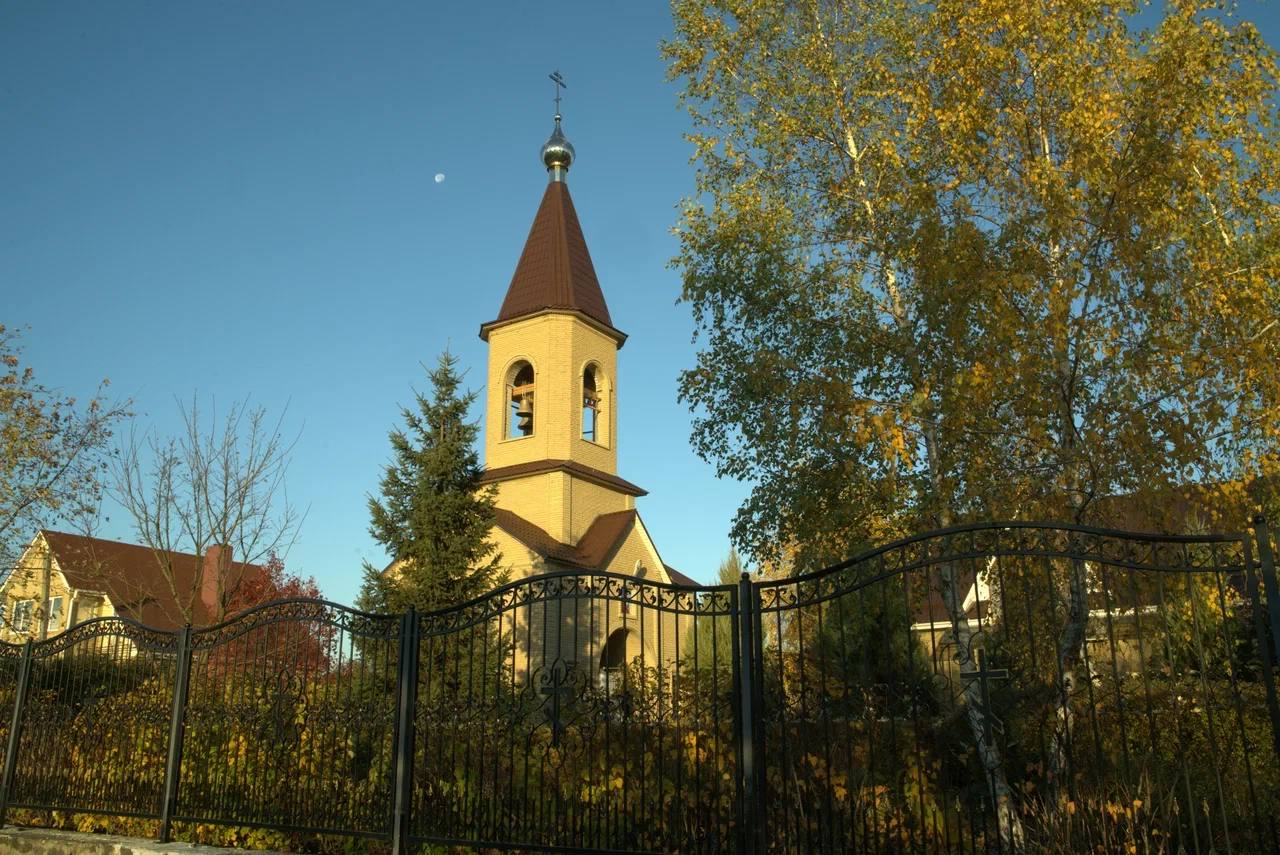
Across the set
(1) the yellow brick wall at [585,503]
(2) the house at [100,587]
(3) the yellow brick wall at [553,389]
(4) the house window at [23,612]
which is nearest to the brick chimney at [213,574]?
(2) the house at [100,587]

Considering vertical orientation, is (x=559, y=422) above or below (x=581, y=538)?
above

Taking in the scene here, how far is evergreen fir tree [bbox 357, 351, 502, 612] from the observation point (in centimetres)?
1775

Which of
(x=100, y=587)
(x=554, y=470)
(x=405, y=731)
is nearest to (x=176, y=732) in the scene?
(x=405, y=731)

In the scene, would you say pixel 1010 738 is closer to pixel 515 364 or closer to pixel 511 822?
pixel 511 822

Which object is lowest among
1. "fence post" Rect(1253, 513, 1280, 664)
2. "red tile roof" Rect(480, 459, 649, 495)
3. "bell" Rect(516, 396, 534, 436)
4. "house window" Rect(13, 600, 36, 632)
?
"fence post" Rect(1253, 513, 1280, 664)

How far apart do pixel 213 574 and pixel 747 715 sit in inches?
905

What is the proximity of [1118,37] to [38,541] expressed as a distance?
23.0 m

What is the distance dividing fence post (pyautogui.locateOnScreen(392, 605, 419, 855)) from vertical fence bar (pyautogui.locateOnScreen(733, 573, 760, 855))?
251 centimetres

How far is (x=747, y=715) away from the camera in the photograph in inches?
218

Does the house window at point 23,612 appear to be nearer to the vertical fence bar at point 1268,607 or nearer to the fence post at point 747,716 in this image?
the fence post at point 747,716

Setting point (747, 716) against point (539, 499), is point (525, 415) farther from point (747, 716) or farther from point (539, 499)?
point (747, 716)

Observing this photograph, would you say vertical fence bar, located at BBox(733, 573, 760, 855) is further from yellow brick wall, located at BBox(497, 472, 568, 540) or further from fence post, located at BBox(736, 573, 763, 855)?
yellow brick wall, located at BBox(497, 472, 568, 540)

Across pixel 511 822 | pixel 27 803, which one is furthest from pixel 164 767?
pixel 511 822

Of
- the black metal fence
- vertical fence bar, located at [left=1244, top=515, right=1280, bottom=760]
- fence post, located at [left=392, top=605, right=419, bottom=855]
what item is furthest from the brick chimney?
vertical fence bar, located at [left=1244, top=515, right=1280, bottom=760]
